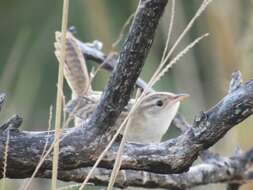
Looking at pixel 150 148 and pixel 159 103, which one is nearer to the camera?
pixel 150 148

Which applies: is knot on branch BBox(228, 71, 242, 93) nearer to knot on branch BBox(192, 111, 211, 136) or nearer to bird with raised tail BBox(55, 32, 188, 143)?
knot on branch BBox(192, 111, 211, 136)

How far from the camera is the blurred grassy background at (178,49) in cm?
301

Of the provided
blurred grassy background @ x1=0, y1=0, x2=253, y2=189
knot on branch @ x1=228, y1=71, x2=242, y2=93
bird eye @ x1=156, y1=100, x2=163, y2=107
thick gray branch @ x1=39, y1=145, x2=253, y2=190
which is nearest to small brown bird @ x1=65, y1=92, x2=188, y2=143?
bird eye @ x1=156, y1=100, x2=163, y2=107

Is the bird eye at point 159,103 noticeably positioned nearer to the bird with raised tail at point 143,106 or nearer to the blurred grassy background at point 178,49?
the bird with raised tail at point 143,106

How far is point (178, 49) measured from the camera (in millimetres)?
3857

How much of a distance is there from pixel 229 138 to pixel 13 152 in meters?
1.45

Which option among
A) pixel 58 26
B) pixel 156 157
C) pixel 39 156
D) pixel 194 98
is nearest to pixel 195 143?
pixel 156 157

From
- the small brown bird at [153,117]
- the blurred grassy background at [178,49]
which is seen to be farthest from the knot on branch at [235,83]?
the blurred grassy background at [178,49]

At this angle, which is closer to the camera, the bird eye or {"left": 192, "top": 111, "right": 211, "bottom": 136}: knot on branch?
{"left": 192, "top": 111, "right": 211, "bottom": 136}: knot on branch

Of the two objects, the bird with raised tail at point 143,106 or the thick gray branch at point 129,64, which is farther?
the bird with raised tail at point 143,106

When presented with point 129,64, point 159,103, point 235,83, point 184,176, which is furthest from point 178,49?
point 129,64

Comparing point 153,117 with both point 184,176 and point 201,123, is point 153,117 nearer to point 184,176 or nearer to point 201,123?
point 184,176

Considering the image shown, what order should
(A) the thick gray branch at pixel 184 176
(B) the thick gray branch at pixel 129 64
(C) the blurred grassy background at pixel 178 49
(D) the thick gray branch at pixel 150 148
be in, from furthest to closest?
(C) the blurred grassy background at pixel 178 49 → (A) the thick gray branch at pixel 184 176 → (D) the thick gray branch at pixel 150 148 → (B) the thick gray branch at pixel 129 64

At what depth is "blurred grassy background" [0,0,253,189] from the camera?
9.89 feet
